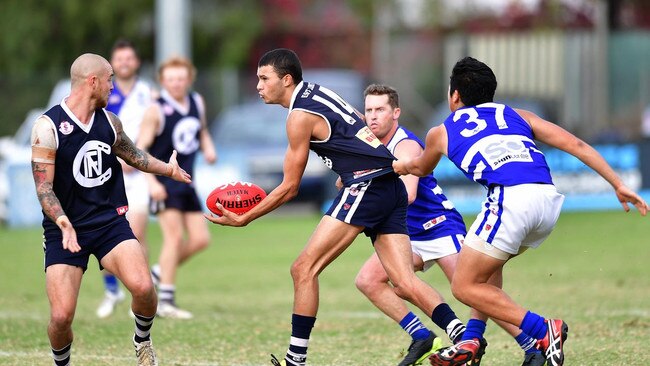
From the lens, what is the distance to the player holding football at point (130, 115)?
449 inches

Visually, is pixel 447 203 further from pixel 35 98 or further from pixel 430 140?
pixel 35 98

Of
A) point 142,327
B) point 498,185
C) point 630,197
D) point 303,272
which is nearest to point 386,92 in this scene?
point 498,185

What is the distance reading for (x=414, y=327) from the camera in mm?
8008

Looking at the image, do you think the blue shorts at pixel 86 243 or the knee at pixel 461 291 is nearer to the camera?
the knee at pixel 461 291

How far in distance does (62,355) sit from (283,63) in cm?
236

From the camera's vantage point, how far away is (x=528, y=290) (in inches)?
492

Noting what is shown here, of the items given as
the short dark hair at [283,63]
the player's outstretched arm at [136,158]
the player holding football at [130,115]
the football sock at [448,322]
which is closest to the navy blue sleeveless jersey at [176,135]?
the player holding football at [130,115]

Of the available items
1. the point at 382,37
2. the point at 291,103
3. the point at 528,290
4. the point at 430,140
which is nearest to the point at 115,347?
the point at 291,103

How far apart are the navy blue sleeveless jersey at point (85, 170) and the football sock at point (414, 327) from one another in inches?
80.7

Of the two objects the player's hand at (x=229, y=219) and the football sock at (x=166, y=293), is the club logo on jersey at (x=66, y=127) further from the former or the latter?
the football sock at (x=166, y=293)

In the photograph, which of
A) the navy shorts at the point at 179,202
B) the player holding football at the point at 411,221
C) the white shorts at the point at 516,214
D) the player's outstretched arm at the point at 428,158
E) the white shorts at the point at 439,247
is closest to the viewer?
the white shorts at the point at 516,214

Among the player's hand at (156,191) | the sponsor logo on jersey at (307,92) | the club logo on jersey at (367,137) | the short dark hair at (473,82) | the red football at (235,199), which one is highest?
the short dark hair at (473,82)

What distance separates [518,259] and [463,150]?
341 inches

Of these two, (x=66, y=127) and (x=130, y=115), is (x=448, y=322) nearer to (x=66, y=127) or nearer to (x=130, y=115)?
(x=66, y=127)
